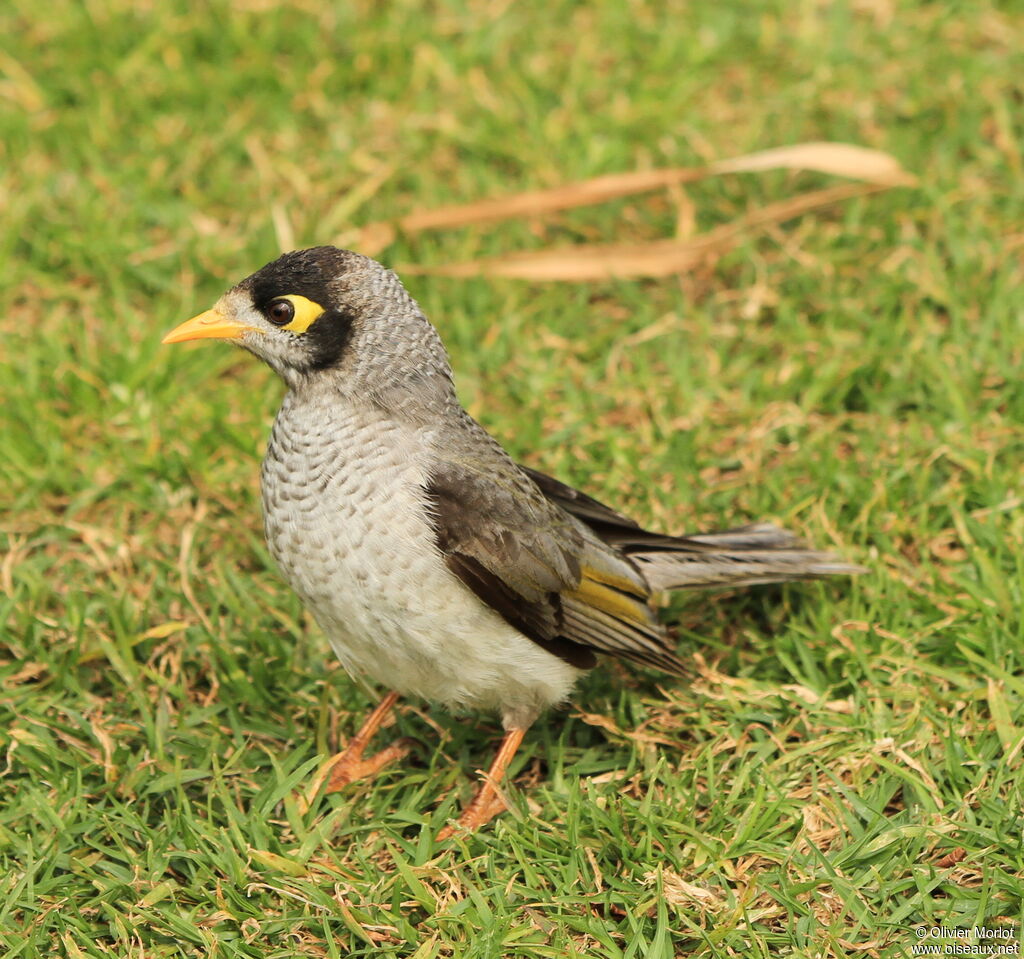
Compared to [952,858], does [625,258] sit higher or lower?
higher

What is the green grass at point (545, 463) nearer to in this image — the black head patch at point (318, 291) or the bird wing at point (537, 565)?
the bird wing at point (537, 565)

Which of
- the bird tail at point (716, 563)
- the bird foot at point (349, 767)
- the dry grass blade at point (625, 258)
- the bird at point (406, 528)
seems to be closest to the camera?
the bird at point (406, 528)

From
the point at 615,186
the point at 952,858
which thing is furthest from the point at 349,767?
the point at 615,186

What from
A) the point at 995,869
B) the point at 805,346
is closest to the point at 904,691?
the point at 995,869

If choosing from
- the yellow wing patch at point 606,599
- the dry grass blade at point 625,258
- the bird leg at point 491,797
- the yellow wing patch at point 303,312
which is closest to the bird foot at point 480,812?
the bird leg at point 491,797

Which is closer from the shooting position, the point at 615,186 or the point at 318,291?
the point at 318,291

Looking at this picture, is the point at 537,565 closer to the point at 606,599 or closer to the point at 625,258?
the point at 606,599

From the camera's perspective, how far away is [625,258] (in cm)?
698

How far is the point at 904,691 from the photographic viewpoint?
15.8ft

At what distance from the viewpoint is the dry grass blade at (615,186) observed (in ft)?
22.7

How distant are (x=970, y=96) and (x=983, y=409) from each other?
2.48 meters

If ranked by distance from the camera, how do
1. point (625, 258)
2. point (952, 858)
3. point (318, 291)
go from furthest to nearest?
point (625, 258) → point (318, 291) → point (952, 858)

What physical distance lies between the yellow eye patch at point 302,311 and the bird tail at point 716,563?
1.48m

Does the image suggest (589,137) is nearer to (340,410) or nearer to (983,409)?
(983,409)
